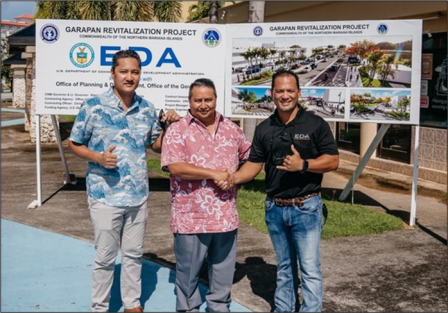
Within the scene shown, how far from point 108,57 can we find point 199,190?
4.44 m

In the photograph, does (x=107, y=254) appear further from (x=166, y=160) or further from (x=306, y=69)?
(x=306, y=69)

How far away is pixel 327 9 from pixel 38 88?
28.4 ft

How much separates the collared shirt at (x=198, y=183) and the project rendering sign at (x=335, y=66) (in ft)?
12.8

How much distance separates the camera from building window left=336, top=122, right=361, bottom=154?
13016mm

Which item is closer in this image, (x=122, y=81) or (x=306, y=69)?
(x=122, y=81)

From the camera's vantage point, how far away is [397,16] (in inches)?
458

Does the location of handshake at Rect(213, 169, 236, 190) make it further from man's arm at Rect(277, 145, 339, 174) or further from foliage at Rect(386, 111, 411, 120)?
foliage at Rect(386, 111, 411, 120)

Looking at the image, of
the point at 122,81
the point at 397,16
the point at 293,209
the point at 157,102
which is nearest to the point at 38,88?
the point at 157,102

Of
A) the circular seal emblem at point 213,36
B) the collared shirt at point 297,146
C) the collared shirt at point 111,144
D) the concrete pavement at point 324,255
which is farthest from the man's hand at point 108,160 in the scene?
the circular seal emblem at point 213,36

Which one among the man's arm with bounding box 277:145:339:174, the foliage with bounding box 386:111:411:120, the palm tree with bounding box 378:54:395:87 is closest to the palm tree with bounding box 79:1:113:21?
the palm tree with bounding box 378:54:395:87

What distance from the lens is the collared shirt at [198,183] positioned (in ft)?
12.6

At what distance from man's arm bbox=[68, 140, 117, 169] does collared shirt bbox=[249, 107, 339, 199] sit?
108 centimetres

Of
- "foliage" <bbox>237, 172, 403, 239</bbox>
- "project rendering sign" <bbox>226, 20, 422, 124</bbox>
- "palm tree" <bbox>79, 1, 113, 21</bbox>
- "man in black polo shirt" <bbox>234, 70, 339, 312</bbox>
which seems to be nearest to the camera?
"man in black polo shirt" <bbox>234, 70, 339, 312</bbox>

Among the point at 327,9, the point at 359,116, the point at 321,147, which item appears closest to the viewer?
the point at 321,147
